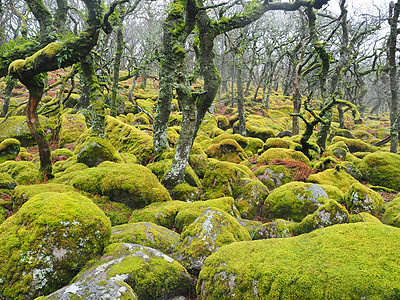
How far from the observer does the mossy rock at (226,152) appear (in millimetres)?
12125

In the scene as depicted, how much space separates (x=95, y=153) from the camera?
8031 mm

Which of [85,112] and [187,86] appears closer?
[187,86]

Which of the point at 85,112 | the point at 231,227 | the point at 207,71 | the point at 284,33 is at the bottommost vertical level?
the point at 231,227

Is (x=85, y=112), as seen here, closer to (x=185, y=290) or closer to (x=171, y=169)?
(x=171, y=169)

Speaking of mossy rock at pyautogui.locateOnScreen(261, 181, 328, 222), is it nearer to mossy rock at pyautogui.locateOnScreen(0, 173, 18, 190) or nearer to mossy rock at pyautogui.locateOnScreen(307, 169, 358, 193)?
mossy rock at pyautogui.locateOnScreen(307, 169, 358, 193)

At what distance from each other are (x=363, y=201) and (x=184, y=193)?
5.31 meters

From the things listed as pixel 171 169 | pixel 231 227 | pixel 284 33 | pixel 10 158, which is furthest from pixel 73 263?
pixel 284 33

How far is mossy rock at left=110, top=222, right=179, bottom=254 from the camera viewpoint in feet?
13.7

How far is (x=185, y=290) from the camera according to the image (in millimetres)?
3479

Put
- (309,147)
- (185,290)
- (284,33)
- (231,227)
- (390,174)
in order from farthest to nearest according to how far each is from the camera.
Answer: (284,33) → (309,147) → (390,174) → (231,227) → (185,290)

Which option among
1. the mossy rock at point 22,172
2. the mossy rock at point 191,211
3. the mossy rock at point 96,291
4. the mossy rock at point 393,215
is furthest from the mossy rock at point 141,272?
the mossy rock at point 393,215

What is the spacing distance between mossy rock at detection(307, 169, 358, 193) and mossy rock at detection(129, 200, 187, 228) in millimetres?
5630

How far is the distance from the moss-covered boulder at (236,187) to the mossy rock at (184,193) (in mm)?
400

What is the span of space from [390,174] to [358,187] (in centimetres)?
465
